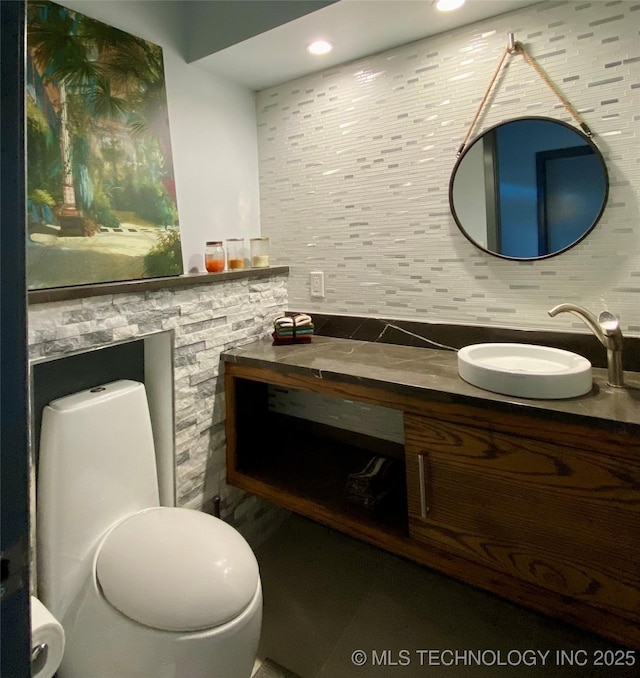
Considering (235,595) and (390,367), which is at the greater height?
(390,367)

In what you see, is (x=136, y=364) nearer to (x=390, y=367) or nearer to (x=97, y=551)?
(x=97, y=551)

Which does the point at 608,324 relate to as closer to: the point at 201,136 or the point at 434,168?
the point at 434,168

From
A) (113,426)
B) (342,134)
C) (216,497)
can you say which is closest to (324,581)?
(216,497)

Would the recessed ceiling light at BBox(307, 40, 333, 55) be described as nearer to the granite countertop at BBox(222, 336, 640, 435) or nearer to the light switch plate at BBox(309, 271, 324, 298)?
the light switch plate at BBox(309, 271, 324, 298)

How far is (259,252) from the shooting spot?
6.62ft

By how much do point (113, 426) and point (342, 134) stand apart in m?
1.47

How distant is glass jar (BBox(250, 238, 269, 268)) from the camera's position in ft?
6.55

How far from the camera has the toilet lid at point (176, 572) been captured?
1047 mm

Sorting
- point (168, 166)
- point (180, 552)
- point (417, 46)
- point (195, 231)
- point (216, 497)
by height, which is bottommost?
point (216, 497)

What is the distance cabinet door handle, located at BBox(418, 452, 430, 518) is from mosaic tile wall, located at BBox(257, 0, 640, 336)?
0.63m

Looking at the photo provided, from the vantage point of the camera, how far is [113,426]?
4.33 feet

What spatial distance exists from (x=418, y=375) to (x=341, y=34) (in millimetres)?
1298

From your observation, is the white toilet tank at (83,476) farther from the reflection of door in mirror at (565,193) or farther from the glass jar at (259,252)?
the reflection of door in mirror at (565,193)

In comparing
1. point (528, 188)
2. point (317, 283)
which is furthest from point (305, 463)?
point (528, 188)
